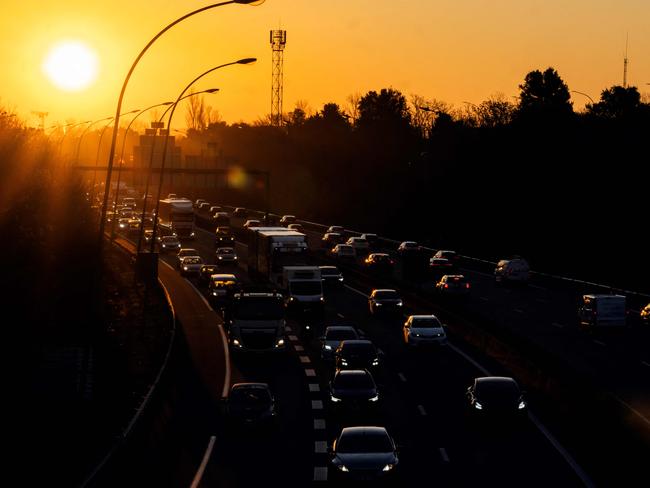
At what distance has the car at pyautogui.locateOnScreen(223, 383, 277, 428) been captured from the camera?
3225 centimetres

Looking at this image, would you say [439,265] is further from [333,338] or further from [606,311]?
[333,338]

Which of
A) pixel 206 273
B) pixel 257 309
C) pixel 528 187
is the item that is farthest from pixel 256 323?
pixel 528 187

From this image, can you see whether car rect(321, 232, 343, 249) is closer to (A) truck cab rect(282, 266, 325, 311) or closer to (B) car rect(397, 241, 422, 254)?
(B) car rect(397, 241, 422, 254)

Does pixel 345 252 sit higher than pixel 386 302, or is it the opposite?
pixel 345 252

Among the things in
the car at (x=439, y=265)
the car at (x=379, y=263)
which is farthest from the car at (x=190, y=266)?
the car at (x=439, y=265)

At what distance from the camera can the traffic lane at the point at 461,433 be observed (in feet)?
88.4

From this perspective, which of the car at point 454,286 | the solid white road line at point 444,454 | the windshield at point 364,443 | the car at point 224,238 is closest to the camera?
the windshield at point 364,443

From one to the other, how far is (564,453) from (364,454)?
23.6 ft

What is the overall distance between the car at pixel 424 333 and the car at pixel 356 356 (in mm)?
7260

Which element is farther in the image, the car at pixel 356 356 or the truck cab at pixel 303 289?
the truck cab at pixel 303 289

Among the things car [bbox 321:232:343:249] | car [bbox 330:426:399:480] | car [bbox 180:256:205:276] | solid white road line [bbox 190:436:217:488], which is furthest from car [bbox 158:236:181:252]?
car [bbox 330:426:399:480]

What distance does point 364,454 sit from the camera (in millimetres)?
24734

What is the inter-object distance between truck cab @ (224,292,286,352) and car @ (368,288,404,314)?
54.2 ft

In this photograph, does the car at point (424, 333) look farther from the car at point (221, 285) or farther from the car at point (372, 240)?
the car at point (372, 240)
